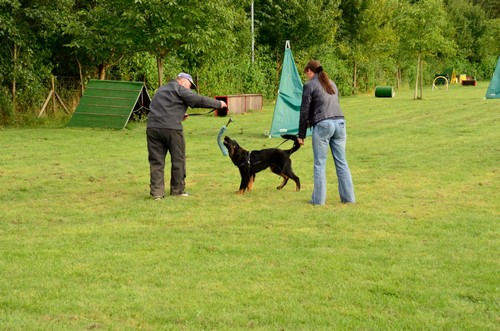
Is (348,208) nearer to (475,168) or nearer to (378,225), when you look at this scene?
(378,225)

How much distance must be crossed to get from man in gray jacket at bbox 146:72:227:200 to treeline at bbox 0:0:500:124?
424 inches

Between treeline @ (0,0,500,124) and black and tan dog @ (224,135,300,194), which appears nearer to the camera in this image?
black and tan dog @ (224,135,300,194)

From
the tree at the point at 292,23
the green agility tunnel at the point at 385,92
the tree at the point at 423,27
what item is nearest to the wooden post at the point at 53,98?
the tree at the point at 292,23

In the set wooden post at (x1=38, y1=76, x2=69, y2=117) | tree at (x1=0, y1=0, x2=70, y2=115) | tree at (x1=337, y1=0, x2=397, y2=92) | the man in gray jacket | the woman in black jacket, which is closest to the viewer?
the woman in black jacket

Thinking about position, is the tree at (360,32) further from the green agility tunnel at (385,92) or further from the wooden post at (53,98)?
the wooden post at (53,98)

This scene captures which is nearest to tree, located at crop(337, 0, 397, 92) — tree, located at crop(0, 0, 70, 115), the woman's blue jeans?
tree, located at crop(0, 0, 70, 115)

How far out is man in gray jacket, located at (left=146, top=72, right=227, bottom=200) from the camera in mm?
10141

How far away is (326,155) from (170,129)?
2.27m

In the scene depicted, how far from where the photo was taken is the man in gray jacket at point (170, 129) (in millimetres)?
10141

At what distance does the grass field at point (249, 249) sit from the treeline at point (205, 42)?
8.11 metres

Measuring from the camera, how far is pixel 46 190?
1091 centimetres

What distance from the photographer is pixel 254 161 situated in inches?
411

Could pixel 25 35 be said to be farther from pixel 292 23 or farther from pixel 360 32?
pixel 360 32

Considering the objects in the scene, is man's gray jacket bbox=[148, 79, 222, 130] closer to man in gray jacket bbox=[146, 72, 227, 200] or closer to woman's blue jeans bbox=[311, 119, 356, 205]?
man in gray jacket bbox=[146, 72, 227, 200]
